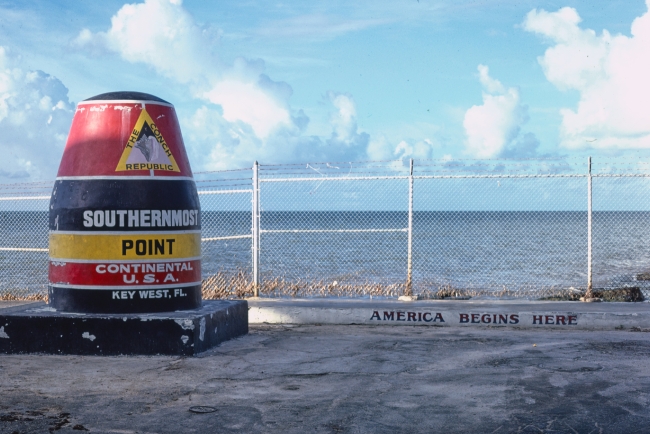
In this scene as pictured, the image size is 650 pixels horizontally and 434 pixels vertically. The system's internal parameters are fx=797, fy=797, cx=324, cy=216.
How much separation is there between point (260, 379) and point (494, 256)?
30.5m

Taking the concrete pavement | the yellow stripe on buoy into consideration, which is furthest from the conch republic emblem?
the concrete pavement

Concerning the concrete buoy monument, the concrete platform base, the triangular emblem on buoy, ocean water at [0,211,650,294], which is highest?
the triangular emblem on buoy

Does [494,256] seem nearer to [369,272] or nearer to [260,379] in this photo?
[369,272]

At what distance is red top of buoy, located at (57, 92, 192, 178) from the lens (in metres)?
6.96

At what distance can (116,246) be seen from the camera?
22.5 feet

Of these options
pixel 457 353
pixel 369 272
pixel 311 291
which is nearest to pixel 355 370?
pixel 457 353

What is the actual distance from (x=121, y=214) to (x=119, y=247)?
0.29 metres

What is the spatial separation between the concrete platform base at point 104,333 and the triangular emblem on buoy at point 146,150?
1305mm

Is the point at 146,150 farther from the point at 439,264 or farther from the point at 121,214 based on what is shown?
the point at 439,264

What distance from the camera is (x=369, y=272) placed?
26375mm

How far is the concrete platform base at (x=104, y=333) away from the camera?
21.9 feet

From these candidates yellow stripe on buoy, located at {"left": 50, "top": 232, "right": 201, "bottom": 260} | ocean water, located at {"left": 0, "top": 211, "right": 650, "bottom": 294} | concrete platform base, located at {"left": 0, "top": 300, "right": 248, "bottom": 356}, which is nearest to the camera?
concrete platform base, located at {"left": 0, "top": 300, "right": 248, "bottom": 356}

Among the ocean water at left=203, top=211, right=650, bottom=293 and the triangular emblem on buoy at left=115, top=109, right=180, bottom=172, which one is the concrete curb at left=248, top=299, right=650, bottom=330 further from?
the ocean water at left=203, top=211, right=650, bottom=293

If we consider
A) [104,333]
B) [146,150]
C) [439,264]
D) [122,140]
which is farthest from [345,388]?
[439,264]
